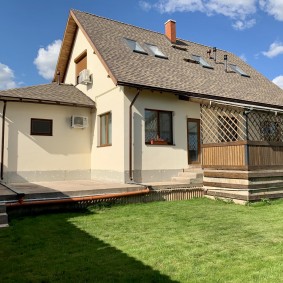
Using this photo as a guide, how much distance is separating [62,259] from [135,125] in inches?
284

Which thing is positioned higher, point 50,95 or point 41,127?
point 50,95

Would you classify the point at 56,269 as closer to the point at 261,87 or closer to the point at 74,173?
the point at 74,173

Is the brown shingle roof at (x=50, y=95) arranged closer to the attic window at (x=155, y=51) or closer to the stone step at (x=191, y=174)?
the attic window at (x=155, y=51)

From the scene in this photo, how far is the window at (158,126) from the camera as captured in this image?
11.8 m

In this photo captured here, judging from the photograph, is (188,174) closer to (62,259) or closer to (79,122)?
(79,122)

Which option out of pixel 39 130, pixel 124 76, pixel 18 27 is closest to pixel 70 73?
pixel 18 27

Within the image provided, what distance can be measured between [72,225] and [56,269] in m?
2.60

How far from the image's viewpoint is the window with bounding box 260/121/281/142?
44.7 feet

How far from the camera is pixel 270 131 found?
13961mm

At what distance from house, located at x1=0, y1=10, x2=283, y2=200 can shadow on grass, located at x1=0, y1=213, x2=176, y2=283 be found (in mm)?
5115

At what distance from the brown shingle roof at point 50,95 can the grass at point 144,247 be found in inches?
227

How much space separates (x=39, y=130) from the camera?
12.3m

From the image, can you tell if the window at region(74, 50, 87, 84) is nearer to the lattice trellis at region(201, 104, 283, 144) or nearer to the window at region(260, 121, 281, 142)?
the lattice trellis at region(201, 104, 283, 144)

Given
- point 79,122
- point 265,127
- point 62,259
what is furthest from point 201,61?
point 62,259
